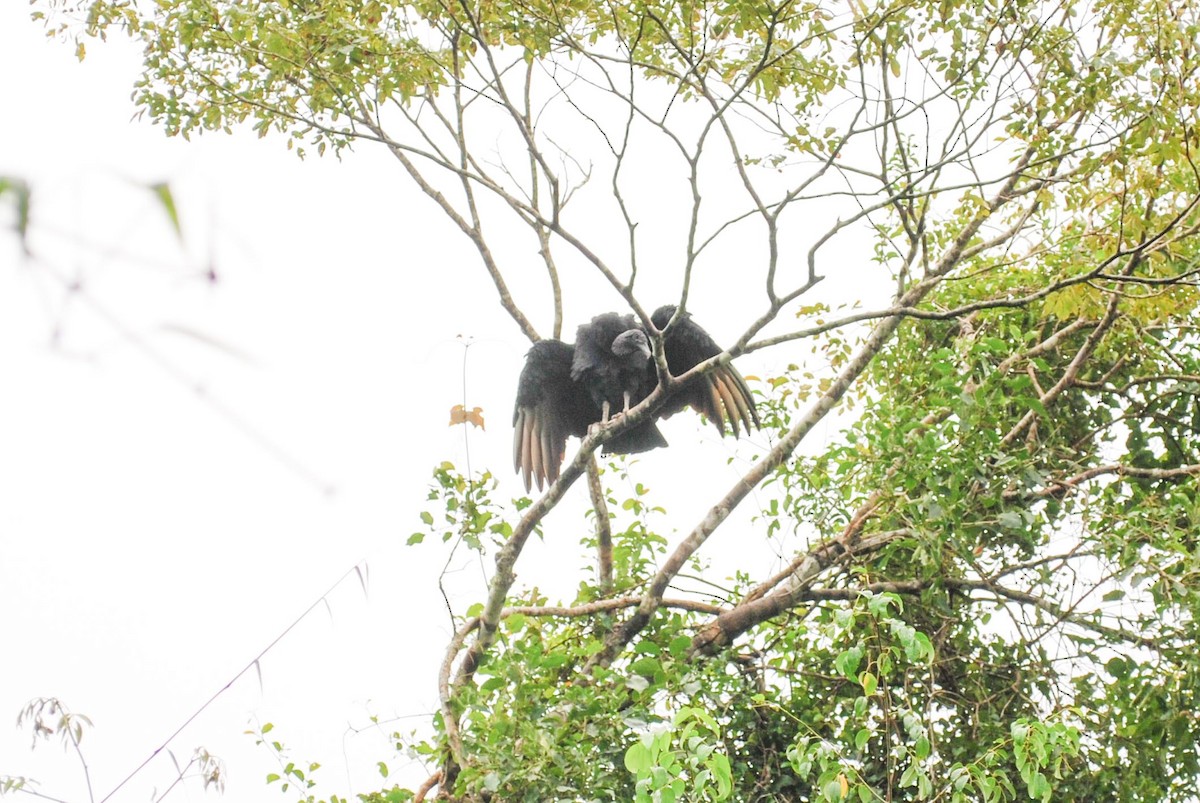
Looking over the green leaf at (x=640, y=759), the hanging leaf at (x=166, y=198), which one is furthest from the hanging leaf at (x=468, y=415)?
the hanging leaf at (x=166, y=198)

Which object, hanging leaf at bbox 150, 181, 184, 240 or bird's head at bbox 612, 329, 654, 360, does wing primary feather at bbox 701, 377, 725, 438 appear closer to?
bird's head at bbox 612, 329, 654, 360

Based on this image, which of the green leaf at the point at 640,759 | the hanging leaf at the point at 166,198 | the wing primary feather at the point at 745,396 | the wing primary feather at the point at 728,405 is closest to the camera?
the hanging leaf at the point at 166,198

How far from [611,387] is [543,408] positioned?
1.24 feet

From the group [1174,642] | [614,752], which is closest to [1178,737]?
[1174,642]

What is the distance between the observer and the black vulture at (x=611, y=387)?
496cm

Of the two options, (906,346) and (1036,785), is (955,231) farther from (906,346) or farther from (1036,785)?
(1036,785)

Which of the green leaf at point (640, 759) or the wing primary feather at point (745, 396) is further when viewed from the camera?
the wing primary feather at point (745, 396)

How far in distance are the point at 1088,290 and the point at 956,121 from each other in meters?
0.65

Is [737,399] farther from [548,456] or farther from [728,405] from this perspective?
[548,456]

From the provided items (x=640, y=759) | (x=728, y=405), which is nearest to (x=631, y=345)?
(x=728, y=405)

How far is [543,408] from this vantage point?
5.18 meters

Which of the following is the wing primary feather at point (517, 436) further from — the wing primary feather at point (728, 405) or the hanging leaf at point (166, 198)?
the hanging leaf at point (166, 198)

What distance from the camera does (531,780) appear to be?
317 cm

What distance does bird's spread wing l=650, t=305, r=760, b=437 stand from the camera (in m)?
4.96
